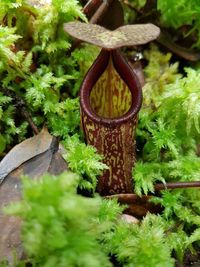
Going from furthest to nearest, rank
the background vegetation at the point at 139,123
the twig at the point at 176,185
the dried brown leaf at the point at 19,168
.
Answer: the twig at the point at 176,185
the background vegetation at the point at 139,123
the dried brown leaf at the point at 19,168

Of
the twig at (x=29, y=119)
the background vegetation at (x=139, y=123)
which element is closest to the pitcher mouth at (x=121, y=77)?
the background vegetation at (x=139, y=123)

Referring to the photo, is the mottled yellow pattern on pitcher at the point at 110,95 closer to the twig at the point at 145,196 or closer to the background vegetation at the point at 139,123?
the background vegetation at the point at 139,123

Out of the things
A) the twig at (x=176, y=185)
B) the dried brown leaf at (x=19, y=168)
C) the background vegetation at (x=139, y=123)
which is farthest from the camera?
the twig at (x=176, y=185)

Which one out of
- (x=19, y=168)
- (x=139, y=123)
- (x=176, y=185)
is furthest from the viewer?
(x=139, y=123)

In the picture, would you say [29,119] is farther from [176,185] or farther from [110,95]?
[176,185]

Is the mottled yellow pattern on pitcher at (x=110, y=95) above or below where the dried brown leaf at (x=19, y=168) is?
above

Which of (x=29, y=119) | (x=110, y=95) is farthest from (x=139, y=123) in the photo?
(x=29, y=119)

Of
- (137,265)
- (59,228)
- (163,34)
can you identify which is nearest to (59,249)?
(59,228)
